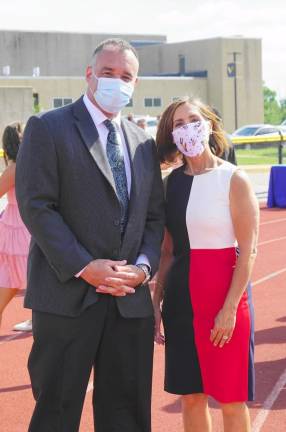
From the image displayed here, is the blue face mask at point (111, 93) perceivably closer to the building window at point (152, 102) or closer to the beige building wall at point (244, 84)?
the building window at point (152, 102)

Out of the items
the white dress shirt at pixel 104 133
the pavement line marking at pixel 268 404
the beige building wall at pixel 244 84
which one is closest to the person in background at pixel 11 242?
the pavement line marking at pixel 268 404

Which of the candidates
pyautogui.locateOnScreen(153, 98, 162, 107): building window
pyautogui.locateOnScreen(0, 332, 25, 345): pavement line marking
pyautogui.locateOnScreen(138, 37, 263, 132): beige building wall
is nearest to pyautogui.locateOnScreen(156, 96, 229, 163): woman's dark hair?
pyautogui.locateOnScreen(0, 332, 25, 345): pavement line marking

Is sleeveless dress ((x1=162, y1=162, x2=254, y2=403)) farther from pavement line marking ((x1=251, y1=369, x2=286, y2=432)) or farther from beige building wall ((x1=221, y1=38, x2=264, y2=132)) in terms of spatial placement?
beige building wall ((x1=221, y1=38, x2=264, y2=132))

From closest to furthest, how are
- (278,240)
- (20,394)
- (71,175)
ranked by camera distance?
(71,175)
(20,394)
(278,240)

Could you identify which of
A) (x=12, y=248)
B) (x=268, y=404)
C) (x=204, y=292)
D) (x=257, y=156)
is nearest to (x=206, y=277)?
(x=204, y=292)

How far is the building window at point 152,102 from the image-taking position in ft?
235

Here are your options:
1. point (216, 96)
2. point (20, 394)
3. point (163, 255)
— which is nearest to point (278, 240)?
point (20, 394)

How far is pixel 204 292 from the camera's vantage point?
4195 mm

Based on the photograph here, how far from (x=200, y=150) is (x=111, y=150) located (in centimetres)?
44

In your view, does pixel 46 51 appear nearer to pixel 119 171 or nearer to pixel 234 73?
pixel 234 73

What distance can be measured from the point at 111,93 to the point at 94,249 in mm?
718

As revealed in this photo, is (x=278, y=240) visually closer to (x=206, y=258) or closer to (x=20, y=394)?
(x=20, y=394)

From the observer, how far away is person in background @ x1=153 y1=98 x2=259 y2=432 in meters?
4.11

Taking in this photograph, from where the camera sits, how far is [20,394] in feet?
20.1
